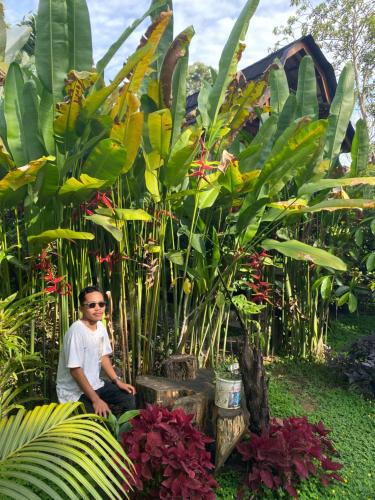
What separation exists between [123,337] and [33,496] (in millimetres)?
1570

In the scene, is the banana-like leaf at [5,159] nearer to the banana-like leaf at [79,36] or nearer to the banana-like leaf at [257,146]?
the banana-like leaf at [79,36]

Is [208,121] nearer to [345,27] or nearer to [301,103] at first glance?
[301,103]

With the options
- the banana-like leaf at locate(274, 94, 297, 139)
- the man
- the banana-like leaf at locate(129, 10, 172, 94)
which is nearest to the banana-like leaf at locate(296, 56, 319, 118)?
the banana-like leaf at locate(274, 94, 297, 139)

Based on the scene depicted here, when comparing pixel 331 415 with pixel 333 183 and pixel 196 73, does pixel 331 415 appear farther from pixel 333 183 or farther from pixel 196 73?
pixel 196 73

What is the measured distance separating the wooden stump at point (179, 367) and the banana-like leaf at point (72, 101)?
158cm

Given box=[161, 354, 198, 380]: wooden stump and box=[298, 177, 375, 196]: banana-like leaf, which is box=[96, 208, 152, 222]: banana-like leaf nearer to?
box=[161, 354, 198, 380]: wooden stump

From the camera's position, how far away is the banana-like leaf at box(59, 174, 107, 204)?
2.21 m

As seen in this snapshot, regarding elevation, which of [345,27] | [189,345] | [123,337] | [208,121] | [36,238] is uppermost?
[345,27]

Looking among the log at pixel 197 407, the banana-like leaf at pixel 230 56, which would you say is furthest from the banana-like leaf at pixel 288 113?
the log at pixel 197 407

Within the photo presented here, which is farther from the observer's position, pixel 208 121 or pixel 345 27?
pixel 345 27

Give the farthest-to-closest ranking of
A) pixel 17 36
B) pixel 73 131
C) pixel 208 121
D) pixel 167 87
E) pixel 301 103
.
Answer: pixel 301 103 < pixel 17 36 < pixel 208 121 < pixel 167 87 < pixel 73 131

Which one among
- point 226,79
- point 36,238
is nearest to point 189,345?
point 36,238

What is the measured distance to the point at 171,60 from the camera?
267 cm

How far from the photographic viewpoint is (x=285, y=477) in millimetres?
2230
